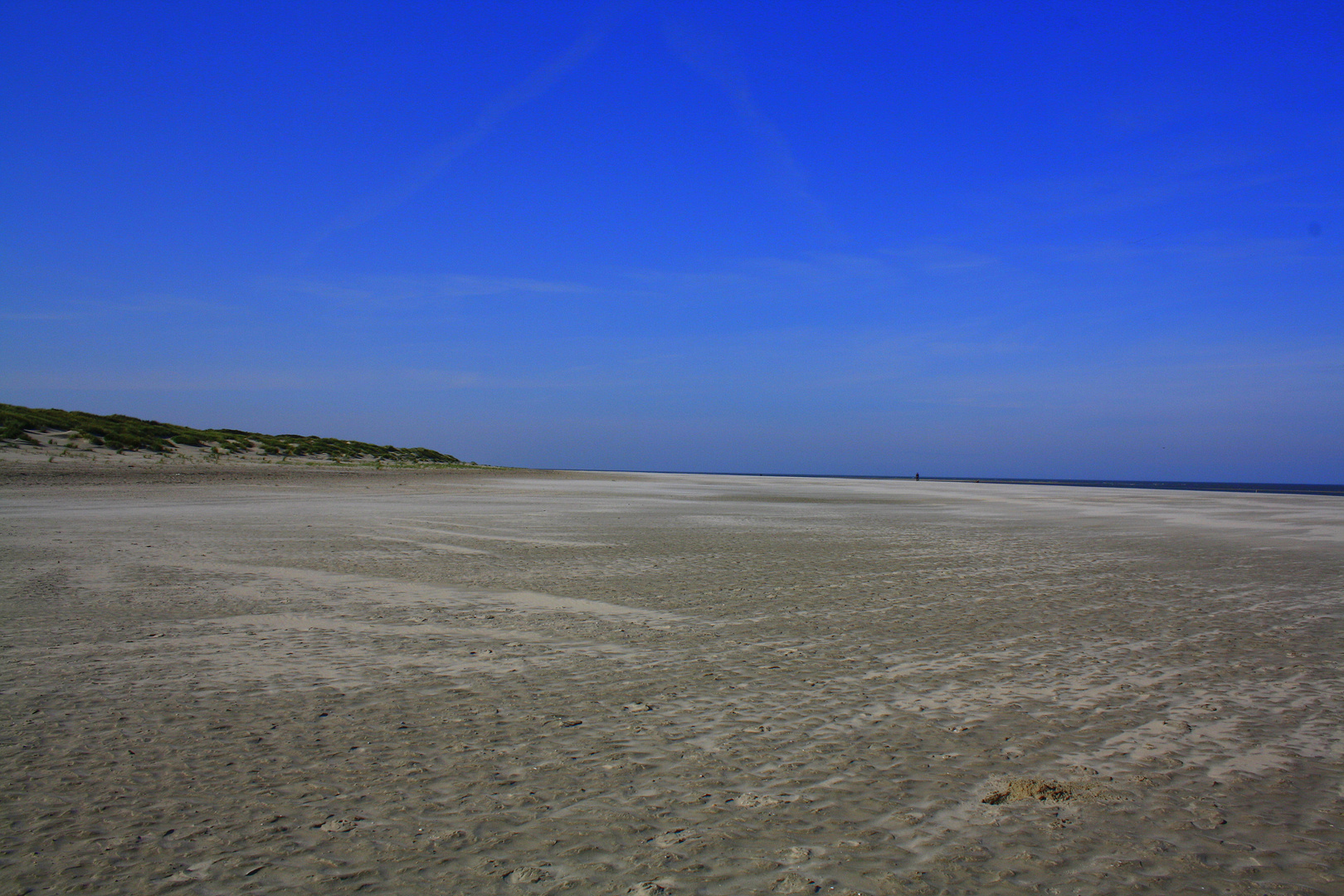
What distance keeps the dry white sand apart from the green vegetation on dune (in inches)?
1119

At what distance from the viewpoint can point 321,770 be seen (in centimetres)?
401

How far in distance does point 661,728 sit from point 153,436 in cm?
4215

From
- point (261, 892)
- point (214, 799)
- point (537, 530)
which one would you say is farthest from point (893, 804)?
point (537, 530)

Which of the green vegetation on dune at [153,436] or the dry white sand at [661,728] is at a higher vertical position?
the green vegetation on dune at [153,436]

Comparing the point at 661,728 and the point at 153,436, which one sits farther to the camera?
the point at 153,436

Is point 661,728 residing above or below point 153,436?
below

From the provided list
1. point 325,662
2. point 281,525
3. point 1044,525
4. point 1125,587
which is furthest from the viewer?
point 1044,525

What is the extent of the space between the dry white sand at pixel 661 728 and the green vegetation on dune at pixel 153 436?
2843cm

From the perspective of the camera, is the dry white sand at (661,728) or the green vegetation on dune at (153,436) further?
the green vegetation on dune at (153,436)

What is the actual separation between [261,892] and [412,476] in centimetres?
3825

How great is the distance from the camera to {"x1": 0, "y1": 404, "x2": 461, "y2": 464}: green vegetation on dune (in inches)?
1335

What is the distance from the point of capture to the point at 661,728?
4719 millimetres

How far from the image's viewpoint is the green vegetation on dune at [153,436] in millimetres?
33906

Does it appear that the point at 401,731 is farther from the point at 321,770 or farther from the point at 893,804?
the point at 893,804
